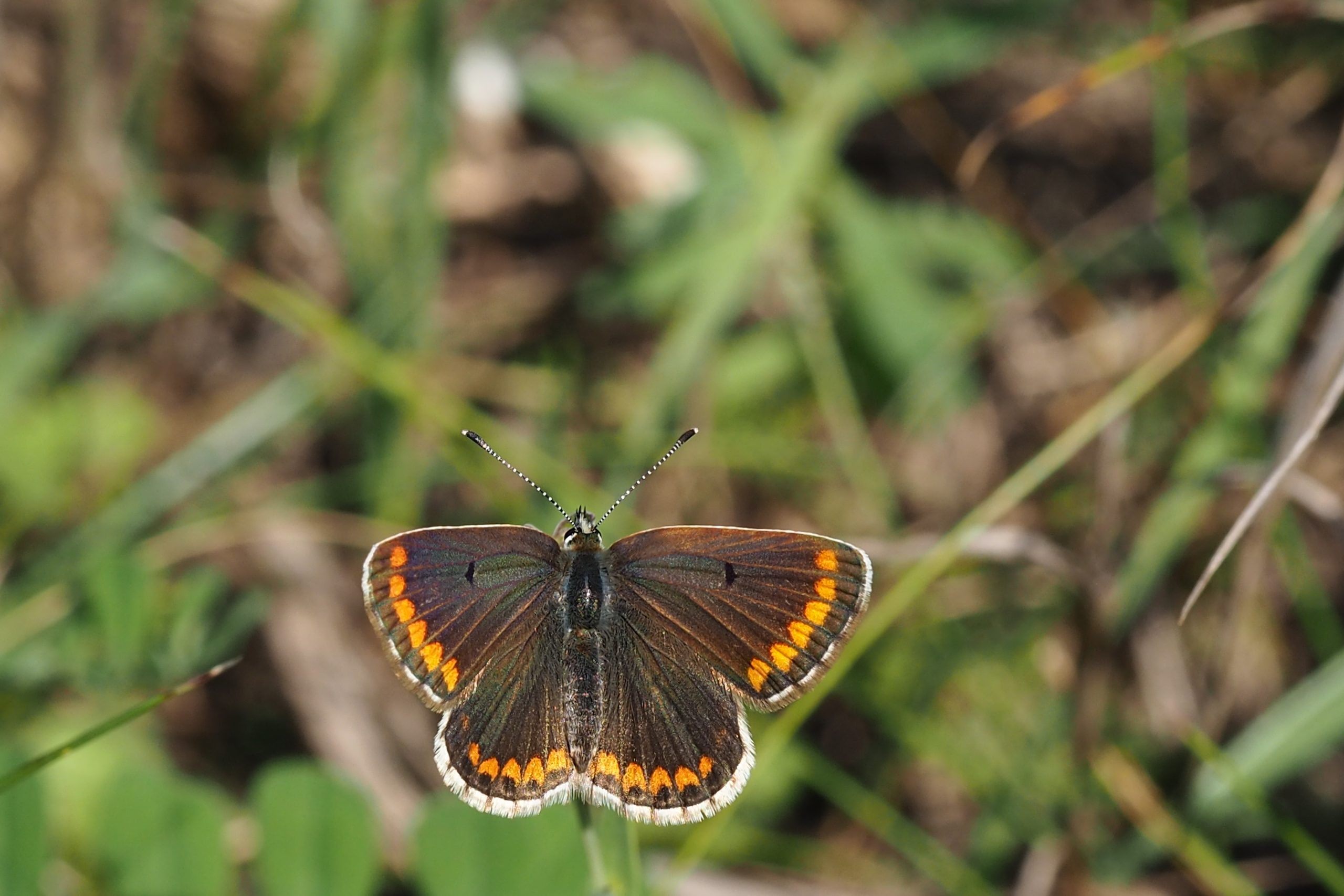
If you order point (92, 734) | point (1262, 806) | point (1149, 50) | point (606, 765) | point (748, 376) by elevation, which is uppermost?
point (1149, 50)

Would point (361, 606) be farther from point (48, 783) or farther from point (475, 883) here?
point (475, 883)

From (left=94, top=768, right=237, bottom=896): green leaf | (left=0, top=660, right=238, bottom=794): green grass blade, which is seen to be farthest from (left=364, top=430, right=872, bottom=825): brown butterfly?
(left=94, top=768, right=237, bottom=896): green leaf

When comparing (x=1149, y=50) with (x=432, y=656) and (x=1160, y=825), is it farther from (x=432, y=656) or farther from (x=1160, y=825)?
(x=432, y=656)

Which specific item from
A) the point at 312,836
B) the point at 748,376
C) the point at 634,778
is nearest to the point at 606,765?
the point at 634,778

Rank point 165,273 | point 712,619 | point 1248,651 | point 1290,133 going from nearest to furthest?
point 712,619, point 1248,651, point 165,273, point 1290,133

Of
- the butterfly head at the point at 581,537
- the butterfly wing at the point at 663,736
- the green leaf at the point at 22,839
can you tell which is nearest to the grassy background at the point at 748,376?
the green leaf at the point at 22,839

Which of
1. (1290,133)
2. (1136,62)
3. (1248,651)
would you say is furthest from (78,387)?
(1290,133)

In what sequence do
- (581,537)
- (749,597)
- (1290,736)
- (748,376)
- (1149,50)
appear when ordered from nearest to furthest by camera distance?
1. (749,597)
2. (581,537)
3. (1290,736)
4. (1149,50)
5. (748,376)
